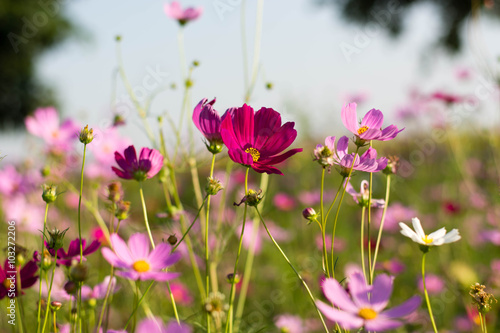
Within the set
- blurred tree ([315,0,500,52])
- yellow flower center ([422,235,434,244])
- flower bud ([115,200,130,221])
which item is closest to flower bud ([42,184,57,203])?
flower bud ([115,200,130,221])

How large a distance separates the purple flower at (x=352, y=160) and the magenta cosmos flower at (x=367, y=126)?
0.05ft

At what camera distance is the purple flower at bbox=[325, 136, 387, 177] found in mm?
458

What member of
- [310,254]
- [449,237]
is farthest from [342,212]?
[449,237]

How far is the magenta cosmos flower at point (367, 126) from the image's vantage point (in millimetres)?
469

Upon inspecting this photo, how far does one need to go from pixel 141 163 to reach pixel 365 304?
28 centimetres

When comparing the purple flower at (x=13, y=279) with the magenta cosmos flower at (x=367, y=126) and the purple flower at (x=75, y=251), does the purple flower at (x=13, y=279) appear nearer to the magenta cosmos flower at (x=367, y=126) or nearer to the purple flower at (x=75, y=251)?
the purple flower at (x=75, y=251)

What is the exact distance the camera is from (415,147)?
450 cm

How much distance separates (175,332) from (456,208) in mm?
1639

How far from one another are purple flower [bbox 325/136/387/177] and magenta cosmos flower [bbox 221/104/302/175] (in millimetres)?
49

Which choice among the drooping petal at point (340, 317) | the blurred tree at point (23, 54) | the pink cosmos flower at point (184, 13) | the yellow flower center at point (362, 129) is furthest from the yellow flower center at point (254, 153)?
the blurred tree at point (23, 54)

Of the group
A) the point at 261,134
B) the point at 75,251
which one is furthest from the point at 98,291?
the point at 261,134

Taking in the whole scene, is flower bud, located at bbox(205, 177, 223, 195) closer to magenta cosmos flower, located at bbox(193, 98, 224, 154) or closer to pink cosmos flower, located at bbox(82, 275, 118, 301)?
magenta cosmos flower, located at bbox(193, 98, 224, 154)

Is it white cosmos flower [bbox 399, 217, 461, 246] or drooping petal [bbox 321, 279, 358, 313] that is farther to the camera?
white cosmos flower [bbox 399, 217, 461, 246]

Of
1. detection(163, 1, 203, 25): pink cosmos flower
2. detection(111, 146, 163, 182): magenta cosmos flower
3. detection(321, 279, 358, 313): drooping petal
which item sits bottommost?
detection(321, 279, 358, 313): drooping petal
